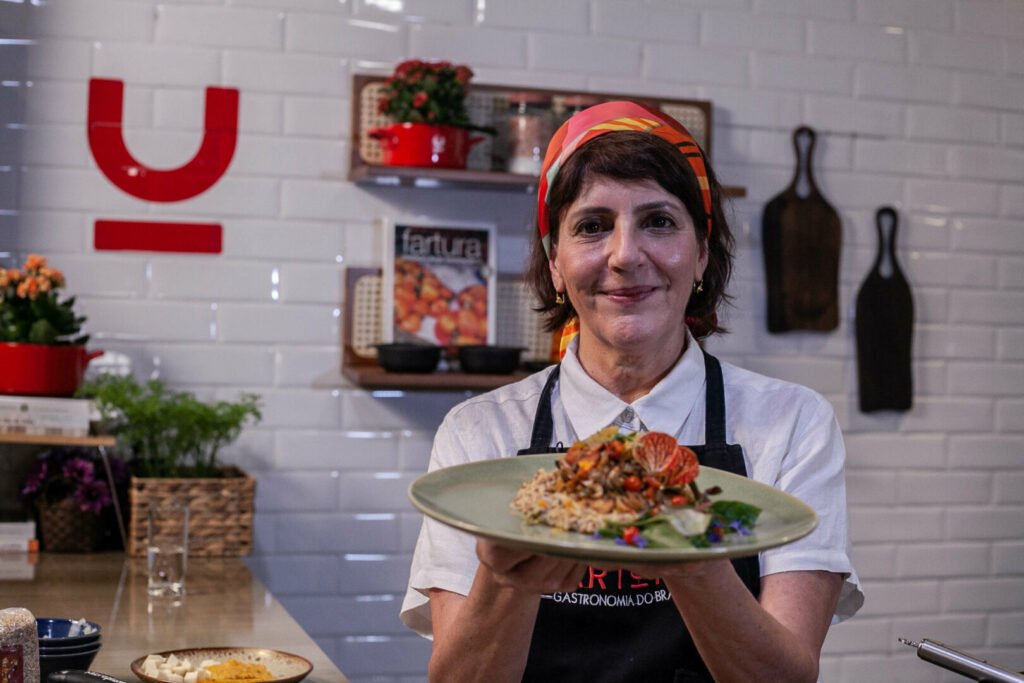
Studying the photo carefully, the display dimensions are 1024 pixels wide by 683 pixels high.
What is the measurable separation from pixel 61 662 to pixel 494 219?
2011 millimetres

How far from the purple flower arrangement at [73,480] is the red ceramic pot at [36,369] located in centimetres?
20

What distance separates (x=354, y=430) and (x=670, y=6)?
152cm

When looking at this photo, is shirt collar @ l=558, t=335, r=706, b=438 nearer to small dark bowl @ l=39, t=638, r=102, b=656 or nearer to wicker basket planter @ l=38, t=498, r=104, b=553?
small dark bowl @ l=39, t=638, r=102, b=656

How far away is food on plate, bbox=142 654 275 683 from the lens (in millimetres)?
1820

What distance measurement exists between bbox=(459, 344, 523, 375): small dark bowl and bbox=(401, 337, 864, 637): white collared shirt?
3.64ft

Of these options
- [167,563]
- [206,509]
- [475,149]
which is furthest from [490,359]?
[167,563]

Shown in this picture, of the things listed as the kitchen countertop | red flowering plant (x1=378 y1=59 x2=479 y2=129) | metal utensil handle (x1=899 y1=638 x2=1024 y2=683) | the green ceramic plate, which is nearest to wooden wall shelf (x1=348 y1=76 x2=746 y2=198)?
red flowering plant (x1=378 y1=59 x2=479 y2=129)

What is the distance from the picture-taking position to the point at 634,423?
1952 mm

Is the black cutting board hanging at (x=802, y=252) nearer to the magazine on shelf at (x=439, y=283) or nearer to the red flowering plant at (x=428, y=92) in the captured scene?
the magazine on shelf at (x=439, y=283)

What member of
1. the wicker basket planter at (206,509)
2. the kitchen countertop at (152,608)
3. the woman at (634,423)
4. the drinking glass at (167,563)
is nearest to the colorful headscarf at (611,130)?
the woman at (634,423)

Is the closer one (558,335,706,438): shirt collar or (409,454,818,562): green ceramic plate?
(409,454,818,562): green ceramic plate

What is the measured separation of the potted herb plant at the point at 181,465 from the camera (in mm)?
2891

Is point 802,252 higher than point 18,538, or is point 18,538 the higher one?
point 802,252

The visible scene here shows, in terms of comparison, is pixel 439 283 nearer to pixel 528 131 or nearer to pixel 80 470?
pixel 528 131
